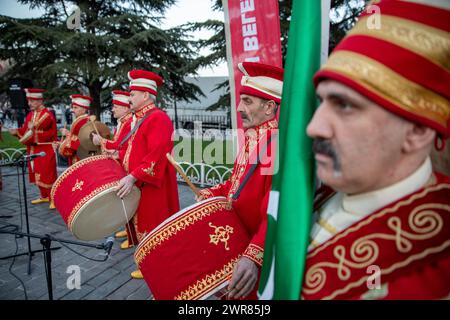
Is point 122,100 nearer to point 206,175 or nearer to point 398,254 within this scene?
point 206,175

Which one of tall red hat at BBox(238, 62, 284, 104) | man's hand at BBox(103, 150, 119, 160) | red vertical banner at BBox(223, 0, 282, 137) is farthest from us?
Result: red vertical banner at BBox(223, 0, 282, 137)

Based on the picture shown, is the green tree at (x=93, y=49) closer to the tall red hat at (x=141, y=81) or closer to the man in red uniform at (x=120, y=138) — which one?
the man in red uniform at (x=120, y=138)

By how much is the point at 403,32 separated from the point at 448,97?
0.22 meters

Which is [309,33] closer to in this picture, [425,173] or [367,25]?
[367,25]

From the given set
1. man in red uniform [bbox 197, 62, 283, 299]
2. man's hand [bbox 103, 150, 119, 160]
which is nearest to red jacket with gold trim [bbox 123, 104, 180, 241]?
man's hand [bbox 103, 150, 119, 160]

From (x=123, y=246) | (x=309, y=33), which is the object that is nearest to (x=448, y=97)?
(x=309, y=33)

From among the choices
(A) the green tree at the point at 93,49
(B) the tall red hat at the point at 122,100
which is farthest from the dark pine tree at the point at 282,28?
(B) the tall red hat at the point at 122,100

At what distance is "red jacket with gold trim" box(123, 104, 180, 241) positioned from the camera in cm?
339

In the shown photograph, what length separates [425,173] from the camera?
835 mm

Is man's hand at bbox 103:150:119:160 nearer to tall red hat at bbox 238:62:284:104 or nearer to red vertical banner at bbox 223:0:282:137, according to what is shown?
red vertical banner at bbox 223:0:282:137

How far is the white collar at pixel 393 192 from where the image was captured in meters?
0.82

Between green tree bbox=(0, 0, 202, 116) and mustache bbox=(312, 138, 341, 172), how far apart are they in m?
10.4

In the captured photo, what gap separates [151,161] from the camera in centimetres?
331

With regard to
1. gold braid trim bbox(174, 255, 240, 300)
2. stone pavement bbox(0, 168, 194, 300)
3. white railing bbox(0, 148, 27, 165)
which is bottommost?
stone pavement bbox(0, 168, 194, 300)
